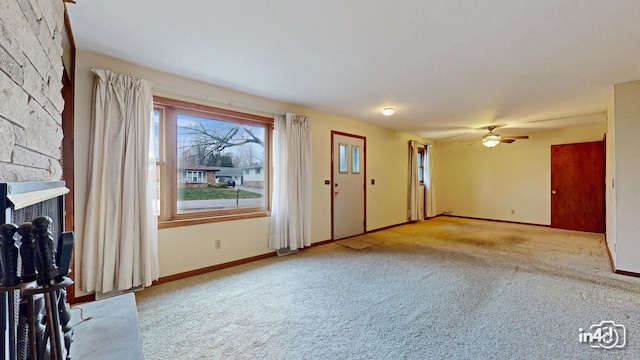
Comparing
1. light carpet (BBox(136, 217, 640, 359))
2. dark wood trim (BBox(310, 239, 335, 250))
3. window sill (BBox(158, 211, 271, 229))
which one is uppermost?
window sill (BBox(158, 211, 271, 229))

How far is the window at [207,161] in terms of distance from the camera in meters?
2.91

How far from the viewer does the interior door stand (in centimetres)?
470

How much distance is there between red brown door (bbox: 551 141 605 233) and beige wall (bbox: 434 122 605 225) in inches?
5.2

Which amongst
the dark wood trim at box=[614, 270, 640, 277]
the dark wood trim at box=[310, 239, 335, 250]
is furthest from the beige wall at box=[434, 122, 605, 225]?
the dark wood trim at box=[310, 239, 335, 250]

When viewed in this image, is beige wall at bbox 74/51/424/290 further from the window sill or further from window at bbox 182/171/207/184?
window at bbox 182/171/207/184

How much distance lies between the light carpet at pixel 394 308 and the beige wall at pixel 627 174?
1.09ft

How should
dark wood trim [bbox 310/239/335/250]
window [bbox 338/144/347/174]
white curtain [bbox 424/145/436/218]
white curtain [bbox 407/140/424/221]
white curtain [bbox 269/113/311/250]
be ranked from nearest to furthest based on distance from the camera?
1. white curtain [bbox 269/113/311/250]
2. dark wood trim [bbox 310/239/335/250]
3. window [bbox 338/144/347/174]
4. white curtain [bbox 407/140/424/221]
5. white curtain [bbox 424/145/436/218]

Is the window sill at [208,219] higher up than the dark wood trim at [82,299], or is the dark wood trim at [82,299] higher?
the window sill at [208,219]

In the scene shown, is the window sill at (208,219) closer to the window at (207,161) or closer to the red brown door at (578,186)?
the window at (207,161)

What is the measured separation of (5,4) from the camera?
82cm

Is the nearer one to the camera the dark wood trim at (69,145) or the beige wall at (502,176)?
the dark wood trim at (69,145)

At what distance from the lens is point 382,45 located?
2.24 m

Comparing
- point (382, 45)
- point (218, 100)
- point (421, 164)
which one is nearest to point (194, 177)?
point (218, 100)

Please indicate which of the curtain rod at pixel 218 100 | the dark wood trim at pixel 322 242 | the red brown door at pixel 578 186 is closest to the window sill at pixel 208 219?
the dark wood trim at pixel 322 242
